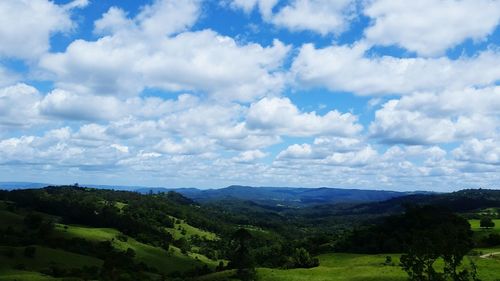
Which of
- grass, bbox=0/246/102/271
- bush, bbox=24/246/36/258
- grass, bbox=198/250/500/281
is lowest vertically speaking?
grass, bbox=0/246/102/271

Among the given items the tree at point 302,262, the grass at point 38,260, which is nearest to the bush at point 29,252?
the grass at point 38,260

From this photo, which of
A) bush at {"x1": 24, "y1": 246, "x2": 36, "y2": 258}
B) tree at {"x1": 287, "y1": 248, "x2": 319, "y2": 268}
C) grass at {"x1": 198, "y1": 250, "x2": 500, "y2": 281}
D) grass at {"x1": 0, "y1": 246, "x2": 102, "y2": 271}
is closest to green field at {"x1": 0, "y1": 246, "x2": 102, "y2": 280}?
grass at {"x1": 0, "y1": 246, "x2": 102, "y2": 271}

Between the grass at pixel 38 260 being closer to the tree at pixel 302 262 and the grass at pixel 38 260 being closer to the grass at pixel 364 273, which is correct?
the grass at pixel 364 273

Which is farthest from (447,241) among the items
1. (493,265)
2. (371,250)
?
(371,250)

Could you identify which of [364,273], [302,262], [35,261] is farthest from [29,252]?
[364,273]

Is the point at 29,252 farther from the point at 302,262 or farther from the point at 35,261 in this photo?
the point at 302,262

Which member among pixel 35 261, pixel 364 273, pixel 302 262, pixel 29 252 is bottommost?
pixel 35 261

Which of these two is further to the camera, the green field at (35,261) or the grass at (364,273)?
the green field at (35,261)

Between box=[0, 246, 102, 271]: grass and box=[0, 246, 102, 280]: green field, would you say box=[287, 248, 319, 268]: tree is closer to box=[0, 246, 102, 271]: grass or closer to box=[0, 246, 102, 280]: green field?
box=[0, 246, 102, 280]: green field

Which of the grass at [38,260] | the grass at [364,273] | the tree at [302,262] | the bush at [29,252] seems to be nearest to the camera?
the grass at [364,273]

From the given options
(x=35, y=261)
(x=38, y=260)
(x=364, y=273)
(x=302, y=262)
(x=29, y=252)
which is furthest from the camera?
(x=29, y=252)

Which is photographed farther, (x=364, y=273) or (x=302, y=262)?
(x=302, y=262)

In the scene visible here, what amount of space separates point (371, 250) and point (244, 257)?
55745 mm

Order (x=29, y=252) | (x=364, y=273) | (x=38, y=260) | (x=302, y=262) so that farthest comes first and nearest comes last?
(x=29, y=252) < (x=38, y=260) < (x=302, y=262) < (x=364, y=273)
